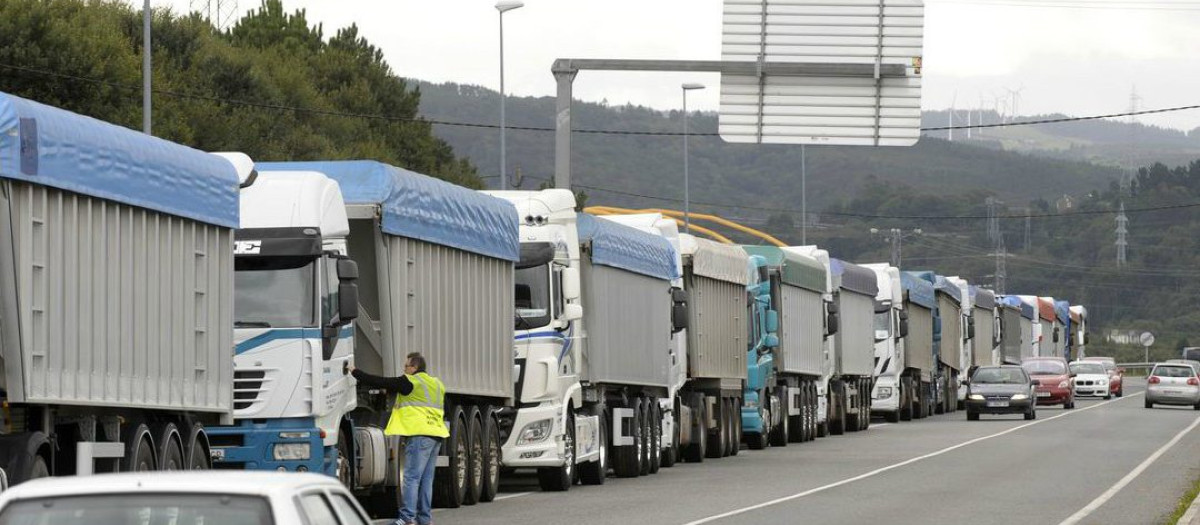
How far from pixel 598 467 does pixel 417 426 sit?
9.10 metres

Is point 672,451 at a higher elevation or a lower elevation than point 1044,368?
lower

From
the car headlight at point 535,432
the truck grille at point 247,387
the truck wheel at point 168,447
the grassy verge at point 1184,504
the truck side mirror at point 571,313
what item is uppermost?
the truck side mirror at point 571,313

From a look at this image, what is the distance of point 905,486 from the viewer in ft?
86.1

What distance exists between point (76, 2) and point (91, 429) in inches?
1661

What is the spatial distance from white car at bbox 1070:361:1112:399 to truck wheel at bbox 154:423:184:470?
216ft

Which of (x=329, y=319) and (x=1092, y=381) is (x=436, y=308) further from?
(x=1092, y=381)

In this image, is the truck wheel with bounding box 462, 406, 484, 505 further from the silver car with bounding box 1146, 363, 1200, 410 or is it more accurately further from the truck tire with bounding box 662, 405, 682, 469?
the silver car with bounding box 1146, 363, 1200, 410

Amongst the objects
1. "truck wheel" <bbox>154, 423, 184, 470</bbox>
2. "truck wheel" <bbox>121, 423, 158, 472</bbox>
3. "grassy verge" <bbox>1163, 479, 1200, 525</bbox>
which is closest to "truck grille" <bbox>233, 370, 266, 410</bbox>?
"truck wheel" <bbox>154, 423, 184, 470</bbox>

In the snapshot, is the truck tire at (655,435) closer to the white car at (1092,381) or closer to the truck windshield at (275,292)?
the truck windshield at (275,292)

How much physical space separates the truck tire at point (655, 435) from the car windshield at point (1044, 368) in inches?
1405

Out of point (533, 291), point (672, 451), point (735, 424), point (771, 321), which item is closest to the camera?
point (533, 291)

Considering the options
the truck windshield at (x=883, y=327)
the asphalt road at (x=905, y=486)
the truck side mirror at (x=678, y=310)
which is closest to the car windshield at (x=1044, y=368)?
the truck windshield at (x=883, y=327)

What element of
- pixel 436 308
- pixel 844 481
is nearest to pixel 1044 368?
pixel 844 481

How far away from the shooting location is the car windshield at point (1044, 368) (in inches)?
2564
